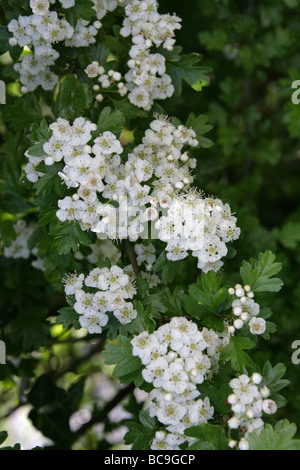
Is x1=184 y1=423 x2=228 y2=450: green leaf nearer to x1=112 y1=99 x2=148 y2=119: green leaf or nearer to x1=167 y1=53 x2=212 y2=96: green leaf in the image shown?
x1=112 y1=99 x2=148 y2=119: green leaf

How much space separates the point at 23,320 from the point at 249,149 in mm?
1652

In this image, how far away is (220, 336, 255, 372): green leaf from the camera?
63.6 inches

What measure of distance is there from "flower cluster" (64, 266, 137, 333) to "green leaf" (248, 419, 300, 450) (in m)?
0.53

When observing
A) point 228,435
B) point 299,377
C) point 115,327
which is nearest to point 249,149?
point 299,377

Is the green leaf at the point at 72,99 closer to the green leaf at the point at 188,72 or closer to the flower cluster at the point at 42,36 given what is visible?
the flower cluster at the point at 42,36

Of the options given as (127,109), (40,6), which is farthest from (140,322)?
(40,6)

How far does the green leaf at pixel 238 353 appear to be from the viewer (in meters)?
1.62

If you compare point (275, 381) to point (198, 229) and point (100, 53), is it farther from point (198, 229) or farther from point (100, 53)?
point (100, 53)

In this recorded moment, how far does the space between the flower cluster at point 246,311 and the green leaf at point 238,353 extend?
0.04 m

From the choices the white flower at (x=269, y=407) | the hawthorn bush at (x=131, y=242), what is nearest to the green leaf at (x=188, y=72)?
the hawthorn bush at (x=131, y=242)

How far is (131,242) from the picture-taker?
1944 millimetres

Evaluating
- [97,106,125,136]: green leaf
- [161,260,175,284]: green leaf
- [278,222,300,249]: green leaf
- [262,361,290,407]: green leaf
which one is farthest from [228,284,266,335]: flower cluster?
[278,222,300,249]: green leaf
